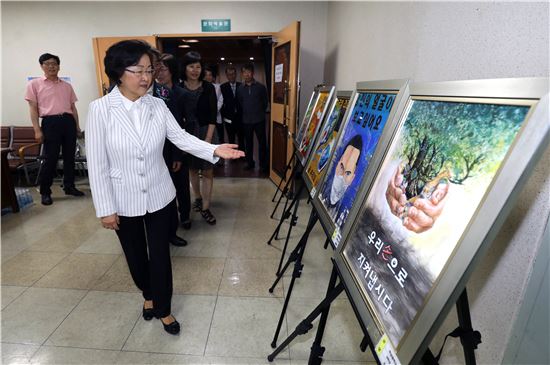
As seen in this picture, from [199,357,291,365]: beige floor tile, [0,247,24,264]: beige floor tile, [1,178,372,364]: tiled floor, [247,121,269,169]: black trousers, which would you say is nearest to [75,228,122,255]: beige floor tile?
[1,178,372,364]: tiled floor

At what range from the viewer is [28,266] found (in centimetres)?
245

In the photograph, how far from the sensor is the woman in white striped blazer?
1404 mm

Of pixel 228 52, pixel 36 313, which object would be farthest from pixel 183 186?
pixel 228 52

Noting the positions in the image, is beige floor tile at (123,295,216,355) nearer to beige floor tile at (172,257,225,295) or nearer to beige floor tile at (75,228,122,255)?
beige floor tile at (172,257,225,295)

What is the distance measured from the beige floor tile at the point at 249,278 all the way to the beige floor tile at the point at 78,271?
0.96m

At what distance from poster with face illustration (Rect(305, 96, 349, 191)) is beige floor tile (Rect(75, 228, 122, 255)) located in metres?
1.87

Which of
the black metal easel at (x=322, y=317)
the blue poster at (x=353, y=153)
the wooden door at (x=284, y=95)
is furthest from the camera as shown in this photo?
the wooden door at (x=284, y=95)

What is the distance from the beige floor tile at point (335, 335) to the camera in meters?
1.65

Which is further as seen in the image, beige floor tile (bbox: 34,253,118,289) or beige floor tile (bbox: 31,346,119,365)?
beige floor tile (bbox: 34,253,118,289)

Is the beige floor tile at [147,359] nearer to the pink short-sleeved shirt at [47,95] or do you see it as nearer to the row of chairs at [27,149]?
the pink short-sleeved shirt at [47,95]

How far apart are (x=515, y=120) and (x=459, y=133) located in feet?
0.42

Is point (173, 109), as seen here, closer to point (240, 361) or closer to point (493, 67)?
point (240, 361)

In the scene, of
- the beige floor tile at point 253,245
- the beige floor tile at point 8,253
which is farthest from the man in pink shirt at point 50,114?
the beige floor tile at point 253,245

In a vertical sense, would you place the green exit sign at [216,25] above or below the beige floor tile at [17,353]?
above
